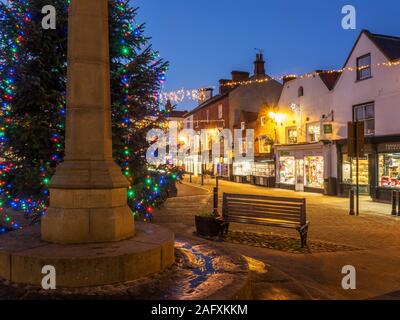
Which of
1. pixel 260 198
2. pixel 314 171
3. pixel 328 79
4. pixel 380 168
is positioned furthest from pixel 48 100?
pixel 328 79

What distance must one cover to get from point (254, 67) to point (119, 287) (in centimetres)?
4029

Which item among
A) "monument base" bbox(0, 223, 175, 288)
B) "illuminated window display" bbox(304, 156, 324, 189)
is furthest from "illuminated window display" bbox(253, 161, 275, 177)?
"monument base" bbox(0, 223, 175, 288)

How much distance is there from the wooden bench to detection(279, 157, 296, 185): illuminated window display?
721 inches

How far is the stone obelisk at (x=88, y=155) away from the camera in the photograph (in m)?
5.91

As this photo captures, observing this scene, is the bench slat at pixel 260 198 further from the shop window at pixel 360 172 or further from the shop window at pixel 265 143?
the shop window at pixel 265 143

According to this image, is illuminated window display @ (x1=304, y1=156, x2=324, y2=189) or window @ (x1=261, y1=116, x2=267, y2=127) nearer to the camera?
illuminated window display @ (x1=304, y1=156, x2=324, y2=189)

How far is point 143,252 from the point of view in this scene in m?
5.34

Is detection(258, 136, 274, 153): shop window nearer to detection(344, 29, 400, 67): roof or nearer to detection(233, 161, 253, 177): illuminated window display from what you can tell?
detection(233, 161, 253, 177): illuminated window display

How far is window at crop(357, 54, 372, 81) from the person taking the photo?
21.8 metres

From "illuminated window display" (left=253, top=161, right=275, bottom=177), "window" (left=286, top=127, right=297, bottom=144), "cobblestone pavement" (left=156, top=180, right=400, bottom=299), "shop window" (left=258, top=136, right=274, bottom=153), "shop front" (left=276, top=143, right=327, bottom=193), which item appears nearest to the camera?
"cobblestone pavement" (left=156, top=180, right=400, bottom=299)

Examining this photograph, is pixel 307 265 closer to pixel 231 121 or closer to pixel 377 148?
pixel 377 148

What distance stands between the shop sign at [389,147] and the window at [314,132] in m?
5.64

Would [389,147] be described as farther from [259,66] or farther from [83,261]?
[259,66]

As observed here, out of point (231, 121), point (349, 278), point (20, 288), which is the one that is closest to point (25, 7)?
point (20, 288)
